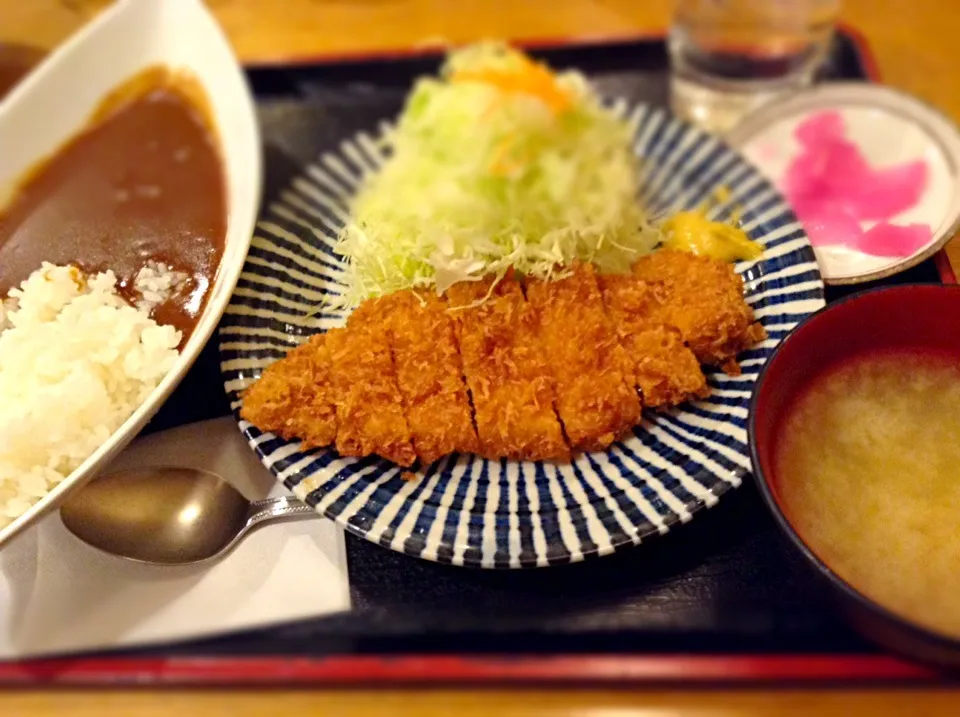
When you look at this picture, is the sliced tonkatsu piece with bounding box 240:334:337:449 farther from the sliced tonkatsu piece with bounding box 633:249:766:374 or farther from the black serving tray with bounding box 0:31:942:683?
the sliced tonkatsu piece with bounding box 633:249:766:374

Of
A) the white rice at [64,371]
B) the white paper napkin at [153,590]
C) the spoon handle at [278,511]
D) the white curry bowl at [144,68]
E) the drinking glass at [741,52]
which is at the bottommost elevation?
the white paper napkin at [153,590]

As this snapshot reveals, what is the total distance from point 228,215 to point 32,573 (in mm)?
983

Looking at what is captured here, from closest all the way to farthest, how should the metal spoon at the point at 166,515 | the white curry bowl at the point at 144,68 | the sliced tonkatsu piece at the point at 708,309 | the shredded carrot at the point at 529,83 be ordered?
the metal spoon at the point at 166,515 → the sliced tonkatsu piece at the point at 708,309 → the white curry bowl at the point at 144,68 → the shredded carrot at the point at 529,83

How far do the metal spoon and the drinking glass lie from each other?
6.52 ft

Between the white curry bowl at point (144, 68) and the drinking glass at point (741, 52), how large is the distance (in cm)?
Answer: 155

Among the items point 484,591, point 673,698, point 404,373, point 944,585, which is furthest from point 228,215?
Result: point 944,585

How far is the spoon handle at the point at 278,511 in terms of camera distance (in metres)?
1.61

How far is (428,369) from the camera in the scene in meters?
1.71

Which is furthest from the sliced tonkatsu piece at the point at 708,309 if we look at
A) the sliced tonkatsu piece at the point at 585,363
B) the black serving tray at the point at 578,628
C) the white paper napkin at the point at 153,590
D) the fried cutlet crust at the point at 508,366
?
the white paper napkin at the point at 153,590

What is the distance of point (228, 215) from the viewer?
1889 mm

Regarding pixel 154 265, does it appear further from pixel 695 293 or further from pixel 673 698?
pixel 673 698

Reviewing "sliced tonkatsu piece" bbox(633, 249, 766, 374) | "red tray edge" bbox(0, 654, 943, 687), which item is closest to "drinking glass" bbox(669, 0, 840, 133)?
"sliced tonkatsu piece" bbox(633, 249, 766, 374)

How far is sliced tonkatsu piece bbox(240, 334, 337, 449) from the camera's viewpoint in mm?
1622

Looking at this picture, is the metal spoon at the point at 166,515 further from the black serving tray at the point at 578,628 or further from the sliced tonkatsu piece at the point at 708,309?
the sliced tonkatsu piece at the point at 708,309
